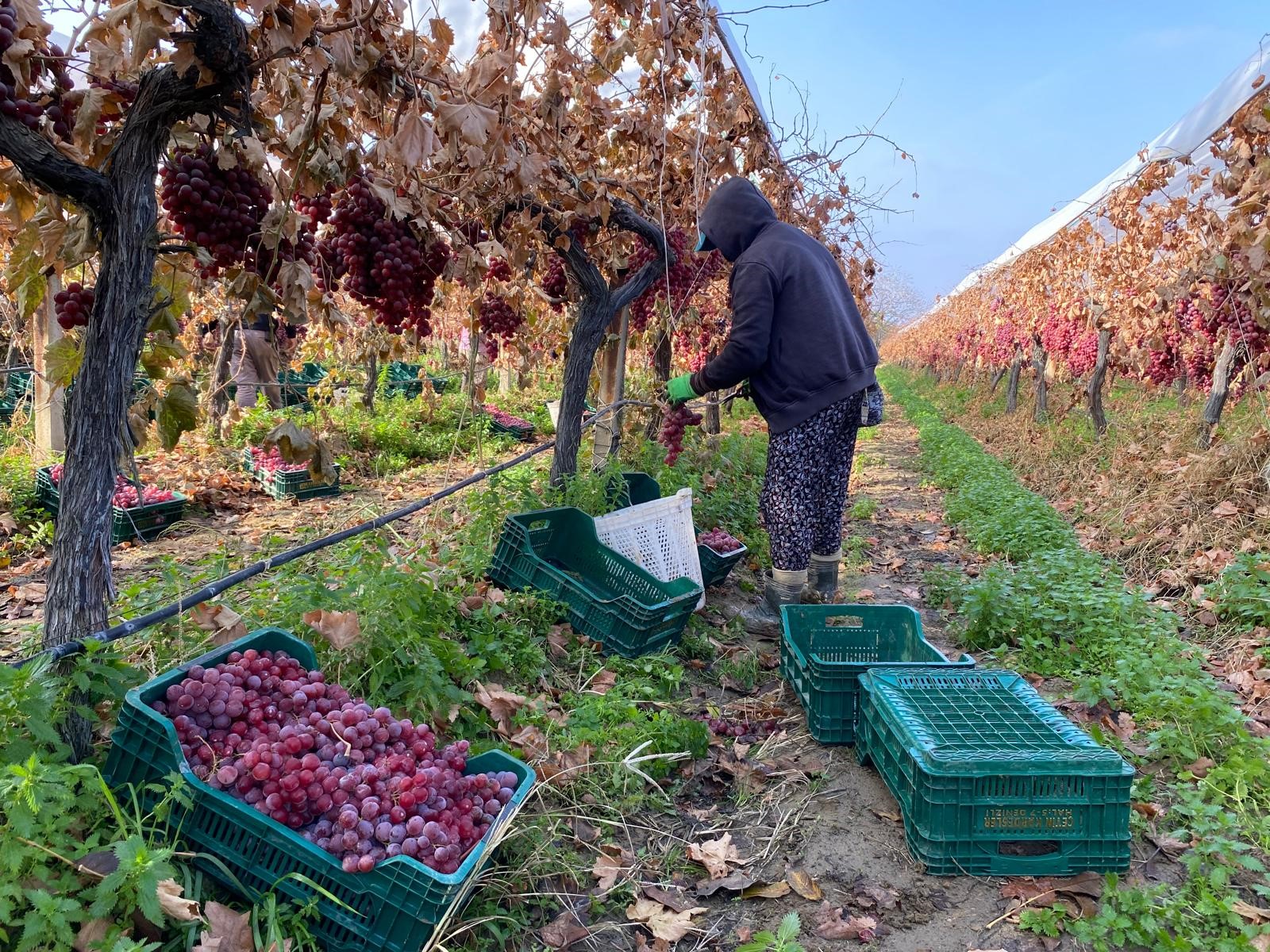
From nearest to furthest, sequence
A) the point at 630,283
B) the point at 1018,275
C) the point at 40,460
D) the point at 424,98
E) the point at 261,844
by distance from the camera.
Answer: the point at 261,844, the point at 424,98, the point at 630,283, the point at 40,460, the point at 1018,275

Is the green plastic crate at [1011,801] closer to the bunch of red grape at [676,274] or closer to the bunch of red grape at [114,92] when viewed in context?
the bunch of red grape at [114,92]

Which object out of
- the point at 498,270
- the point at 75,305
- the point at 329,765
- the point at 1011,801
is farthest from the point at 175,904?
the point at 498,270

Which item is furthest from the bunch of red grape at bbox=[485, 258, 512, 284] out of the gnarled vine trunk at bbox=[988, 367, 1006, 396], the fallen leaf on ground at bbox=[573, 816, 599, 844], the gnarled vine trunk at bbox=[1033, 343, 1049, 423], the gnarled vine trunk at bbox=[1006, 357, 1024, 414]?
the gnarled vine trunk at bbox=[988, 367, 1006, 396]

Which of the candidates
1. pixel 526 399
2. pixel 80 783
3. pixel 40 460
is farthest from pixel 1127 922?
pixel 526 399

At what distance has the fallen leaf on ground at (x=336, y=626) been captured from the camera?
8.93ft

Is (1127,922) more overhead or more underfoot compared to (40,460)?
more underfoot

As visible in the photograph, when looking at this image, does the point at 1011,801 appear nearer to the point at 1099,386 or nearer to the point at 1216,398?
the point at 1216,398

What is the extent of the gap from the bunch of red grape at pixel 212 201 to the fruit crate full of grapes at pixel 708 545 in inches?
113

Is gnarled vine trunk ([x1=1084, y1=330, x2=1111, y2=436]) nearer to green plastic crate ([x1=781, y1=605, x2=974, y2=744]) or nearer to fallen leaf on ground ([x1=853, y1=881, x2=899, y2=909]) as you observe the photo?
green plastic crate ([x1=781, y1=605, x2=974, y2=744])

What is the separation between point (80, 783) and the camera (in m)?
2.04

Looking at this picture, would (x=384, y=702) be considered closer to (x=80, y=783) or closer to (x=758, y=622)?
(x=80, y=783)

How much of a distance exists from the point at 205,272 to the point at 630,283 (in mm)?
3323

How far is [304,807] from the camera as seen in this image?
1981 millimetres

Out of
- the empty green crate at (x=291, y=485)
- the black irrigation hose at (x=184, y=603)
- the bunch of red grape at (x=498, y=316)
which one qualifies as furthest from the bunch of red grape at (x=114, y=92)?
the empty green crate at (x=291, y=485)
